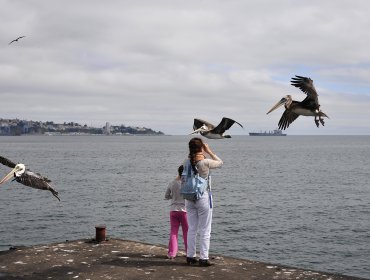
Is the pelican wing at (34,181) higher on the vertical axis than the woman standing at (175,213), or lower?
higher

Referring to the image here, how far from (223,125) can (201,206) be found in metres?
1.68

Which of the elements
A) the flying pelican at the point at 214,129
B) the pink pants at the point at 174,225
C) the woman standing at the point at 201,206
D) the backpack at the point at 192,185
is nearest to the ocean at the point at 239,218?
the pink pants at the point at 174,225

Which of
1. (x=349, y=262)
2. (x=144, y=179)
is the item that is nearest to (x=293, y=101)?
(x=349, y=262)

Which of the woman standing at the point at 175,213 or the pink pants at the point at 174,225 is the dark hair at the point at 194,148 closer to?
the woman standing at the point at 175,213

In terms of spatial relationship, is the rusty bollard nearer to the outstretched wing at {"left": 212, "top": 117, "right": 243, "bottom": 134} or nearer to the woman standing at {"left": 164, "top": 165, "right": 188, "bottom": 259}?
the woman standing at {"left": 164, "top": 165, "right": 188, "bottom": 259}

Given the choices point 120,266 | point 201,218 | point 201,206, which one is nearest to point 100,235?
point 120,266

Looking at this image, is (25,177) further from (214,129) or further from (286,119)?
(286,119)

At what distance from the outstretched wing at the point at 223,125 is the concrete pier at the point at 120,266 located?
2.68 m

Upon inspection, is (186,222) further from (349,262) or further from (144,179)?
(144,179)

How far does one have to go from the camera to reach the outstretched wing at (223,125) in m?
8.78

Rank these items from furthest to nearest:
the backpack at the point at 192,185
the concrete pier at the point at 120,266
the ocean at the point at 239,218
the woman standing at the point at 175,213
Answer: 1. the ocean at the point at 239,218
2. the woman standing at the point at 175,213
3. the concrete pier at the point at 120,266
4. the backpack at the point at 192,185

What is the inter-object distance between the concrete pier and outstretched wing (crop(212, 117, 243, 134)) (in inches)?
106

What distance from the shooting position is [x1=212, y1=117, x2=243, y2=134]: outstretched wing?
8.78 meters

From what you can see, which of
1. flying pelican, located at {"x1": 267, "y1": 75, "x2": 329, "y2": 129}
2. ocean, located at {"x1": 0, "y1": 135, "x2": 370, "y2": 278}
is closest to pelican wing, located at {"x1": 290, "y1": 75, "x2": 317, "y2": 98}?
flying pelican, located at {"x1": 267, "y1": 75, "x2": 329, "y2": 129}
